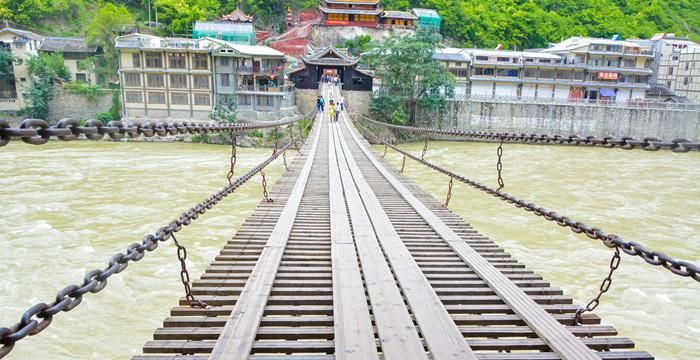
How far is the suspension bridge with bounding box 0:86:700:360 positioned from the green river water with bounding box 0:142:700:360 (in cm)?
461

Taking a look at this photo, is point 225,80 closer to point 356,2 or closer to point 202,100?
point 202,100

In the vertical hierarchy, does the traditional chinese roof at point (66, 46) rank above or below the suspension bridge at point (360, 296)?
above

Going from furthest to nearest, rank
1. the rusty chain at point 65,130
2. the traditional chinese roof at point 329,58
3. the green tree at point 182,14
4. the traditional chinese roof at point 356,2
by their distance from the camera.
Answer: the traditional chinese roof at point 356,2 → the green tree at point 182,14 → the traditional chinese roof at point 329,58 → the rusty chain at point 65,130

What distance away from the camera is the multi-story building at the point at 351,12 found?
43312 mm

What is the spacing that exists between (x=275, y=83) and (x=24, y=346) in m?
24.6

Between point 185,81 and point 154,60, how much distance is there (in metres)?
2.19

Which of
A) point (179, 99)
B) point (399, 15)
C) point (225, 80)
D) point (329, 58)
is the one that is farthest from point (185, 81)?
point (399, 15)

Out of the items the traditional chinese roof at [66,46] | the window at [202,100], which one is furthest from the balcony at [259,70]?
the traditional chinese roof at [66,46]

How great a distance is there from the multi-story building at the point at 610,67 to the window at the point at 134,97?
99.3ft

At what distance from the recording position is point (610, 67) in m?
33.5

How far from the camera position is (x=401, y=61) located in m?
27.0

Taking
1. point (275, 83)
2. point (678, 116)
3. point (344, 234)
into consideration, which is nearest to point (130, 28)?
point (275, 83)

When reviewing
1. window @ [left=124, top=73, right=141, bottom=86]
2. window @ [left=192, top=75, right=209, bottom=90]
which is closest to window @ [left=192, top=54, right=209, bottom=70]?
window @ [left=192, top=75, right=209, bottom=90]

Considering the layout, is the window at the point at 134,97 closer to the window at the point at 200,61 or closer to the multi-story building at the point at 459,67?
the window at the point at 200,61
